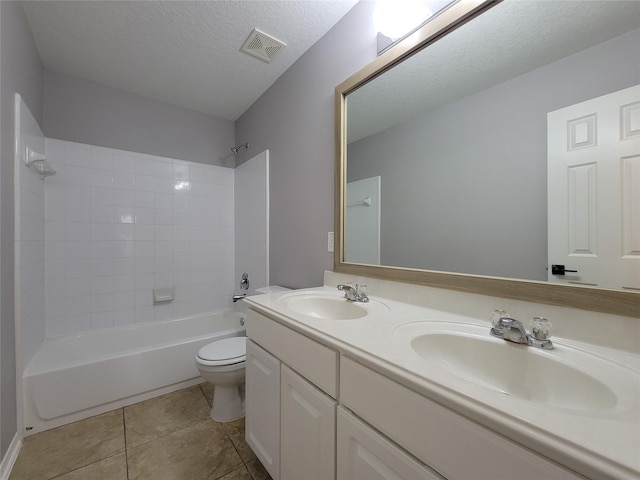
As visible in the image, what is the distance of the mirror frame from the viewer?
2.16 feet

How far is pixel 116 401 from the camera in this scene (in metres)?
1.66

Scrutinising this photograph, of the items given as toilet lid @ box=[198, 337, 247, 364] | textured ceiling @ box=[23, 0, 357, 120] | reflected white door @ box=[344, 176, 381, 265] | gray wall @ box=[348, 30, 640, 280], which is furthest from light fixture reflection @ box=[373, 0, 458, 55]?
toilet lid @ box=[198, 337, 247, 364]

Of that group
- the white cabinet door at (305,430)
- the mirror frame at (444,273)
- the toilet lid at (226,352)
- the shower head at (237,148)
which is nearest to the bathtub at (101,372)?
the toilet lid at (226,352)

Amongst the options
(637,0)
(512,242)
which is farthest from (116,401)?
(637,0)

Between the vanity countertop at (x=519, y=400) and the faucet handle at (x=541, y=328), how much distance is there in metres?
0.04

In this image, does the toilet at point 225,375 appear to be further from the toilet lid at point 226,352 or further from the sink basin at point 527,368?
the sink basin at point 527,368

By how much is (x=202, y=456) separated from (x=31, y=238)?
1668 mm

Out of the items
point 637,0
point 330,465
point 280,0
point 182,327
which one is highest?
point 280,0

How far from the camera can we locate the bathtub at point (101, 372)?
146 cm

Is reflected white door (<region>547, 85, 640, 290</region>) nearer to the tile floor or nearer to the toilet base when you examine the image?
the tile floor

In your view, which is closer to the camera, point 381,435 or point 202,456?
point 381,435

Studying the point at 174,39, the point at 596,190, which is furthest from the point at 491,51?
the point at 174,39

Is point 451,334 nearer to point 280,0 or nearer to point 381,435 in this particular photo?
point 381,435

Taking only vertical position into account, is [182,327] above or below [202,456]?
above
